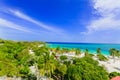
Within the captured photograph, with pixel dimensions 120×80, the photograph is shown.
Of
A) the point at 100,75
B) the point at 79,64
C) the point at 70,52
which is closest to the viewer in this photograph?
the point at 100,75

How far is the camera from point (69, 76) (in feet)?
74.3

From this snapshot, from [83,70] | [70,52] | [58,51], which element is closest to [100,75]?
[83,70]

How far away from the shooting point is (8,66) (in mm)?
24047


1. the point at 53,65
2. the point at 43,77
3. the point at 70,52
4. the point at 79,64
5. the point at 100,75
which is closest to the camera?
the point at 100,75

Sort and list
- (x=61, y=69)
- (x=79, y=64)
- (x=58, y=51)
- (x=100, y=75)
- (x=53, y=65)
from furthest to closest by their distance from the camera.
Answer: (x=58, y=51) < (x=53, y=65) < (x=61, y=69) < (x=79, y=64) < (x=100, y=75)

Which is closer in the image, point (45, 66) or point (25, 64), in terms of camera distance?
point (45, 66)

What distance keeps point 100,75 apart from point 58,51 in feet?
183

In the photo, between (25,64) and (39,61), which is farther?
(25,64)

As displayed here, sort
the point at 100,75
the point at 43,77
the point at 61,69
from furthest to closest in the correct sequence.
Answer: the point at 43,77
the point at 61,69
the point at 100,75

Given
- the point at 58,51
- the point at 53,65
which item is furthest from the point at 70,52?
the point at 53,65

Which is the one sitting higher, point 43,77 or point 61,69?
point 61,69

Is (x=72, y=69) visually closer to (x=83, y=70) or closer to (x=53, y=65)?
(x=83, y=70)

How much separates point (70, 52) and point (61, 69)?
5819cm

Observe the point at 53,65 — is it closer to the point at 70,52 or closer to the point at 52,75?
the point at 52,75
